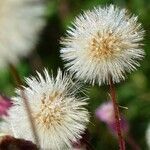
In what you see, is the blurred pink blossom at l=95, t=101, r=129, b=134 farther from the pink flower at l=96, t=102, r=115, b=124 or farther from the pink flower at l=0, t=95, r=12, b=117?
the pink flower at l=0, t=95, r=12, b=117

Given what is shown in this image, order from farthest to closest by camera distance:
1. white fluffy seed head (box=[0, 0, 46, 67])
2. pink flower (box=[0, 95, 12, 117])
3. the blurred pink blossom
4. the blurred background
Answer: the blurred background < the blurred pink blossom < pink flower (box=[0, 95, 12, 117]) < white fluffy seed head (box=[0, 0, 46, 67])

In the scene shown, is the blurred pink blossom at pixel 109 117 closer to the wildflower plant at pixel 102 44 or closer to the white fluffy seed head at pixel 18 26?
the wildflower plant at pixel 102 44

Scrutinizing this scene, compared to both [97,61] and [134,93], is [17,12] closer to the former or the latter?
[97,61]

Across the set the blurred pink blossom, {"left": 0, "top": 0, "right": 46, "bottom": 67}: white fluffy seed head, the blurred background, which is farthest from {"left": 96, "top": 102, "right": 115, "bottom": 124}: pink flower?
{"left": 0, "top": 0, "right": 46, "bottom": 67}: white fluffy seed head

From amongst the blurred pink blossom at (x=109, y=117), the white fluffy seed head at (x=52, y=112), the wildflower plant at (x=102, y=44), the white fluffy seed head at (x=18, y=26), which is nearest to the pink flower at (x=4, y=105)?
the white fluffy seed head at (x=52, y=112)

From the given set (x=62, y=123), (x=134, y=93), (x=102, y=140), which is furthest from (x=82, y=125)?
(x=134, y=93)

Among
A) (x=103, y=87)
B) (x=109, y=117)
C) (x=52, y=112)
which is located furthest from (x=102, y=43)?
(x=103, y=87)

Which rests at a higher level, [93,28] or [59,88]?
[93,28]

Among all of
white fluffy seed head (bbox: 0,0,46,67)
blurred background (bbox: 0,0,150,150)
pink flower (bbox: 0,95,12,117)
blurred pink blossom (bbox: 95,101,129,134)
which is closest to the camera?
white fluffy seed head (bbox: 0,0,46,67)
